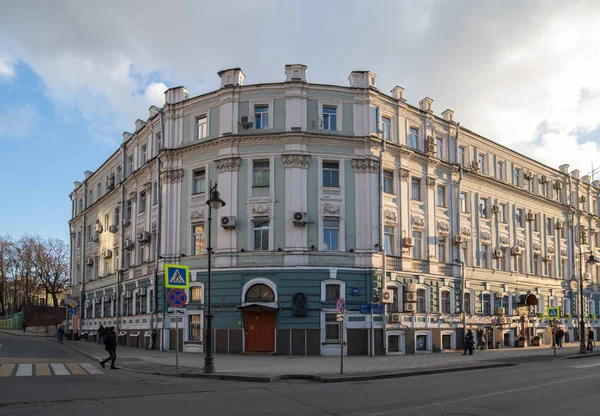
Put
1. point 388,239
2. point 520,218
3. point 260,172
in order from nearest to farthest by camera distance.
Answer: point 260,172 → point 388,239 → point 520,218

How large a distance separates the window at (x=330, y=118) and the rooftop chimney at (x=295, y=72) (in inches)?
81.6

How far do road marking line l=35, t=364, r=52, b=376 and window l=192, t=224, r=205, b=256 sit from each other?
10815 millimetres

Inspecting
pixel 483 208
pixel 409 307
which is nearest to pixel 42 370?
pixel 409 307

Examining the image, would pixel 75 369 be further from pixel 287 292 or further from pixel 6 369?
pixel 287 292

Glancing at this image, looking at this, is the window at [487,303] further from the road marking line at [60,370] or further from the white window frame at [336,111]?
the road marking line at [60,370]

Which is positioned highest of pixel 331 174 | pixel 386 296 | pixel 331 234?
pixel 331 174

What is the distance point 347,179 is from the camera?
30.8m

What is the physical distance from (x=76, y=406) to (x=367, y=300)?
19.6 metres

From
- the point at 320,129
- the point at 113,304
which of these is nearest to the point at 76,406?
the point at 320,129

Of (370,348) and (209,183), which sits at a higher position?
(209,183)

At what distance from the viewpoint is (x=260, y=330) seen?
96.4 feet

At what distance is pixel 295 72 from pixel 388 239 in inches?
412

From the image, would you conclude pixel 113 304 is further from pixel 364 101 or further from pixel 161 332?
pixel 364 101

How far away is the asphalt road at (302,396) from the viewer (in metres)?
11.6
